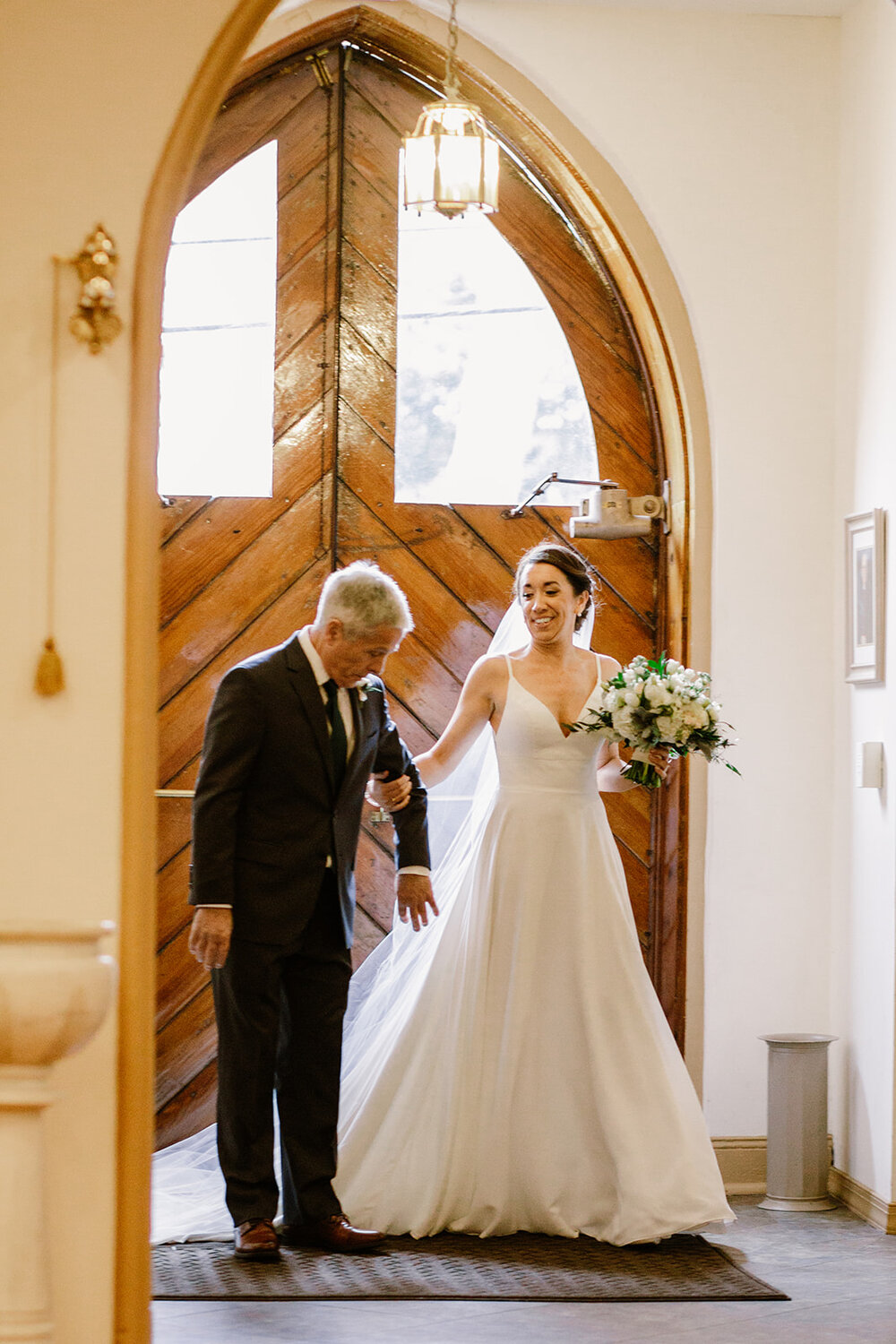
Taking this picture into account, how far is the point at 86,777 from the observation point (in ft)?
9.78

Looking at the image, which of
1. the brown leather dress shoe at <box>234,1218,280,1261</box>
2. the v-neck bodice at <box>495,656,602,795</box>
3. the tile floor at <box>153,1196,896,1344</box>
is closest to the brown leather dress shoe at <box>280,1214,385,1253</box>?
the brown leather dress shoe at <box>234,1218,280,1261</box>

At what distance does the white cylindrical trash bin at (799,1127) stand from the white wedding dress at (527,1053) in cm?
54

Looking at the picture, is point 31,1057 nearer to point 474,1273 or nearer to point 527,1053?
point 474,1273

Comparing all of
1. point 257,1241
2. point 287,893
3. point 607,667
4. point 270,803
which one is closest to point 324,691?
point 270,803

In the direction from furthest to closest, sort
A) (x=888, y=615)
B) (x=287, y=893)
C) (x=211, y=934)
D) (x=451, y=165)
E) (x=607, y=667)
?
(x=607, y=667), (x=888, y=615), (x=451, y=165), (x=287, y=893), (x=211, y=934)

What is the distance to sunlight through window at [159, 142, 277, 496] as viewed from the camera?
554 cm

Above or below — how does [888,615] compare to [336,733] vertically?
above

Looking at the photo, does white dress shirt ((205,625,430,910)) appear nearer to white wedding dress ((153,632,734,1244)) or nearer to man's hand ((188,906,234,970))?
man's hand ((188,906,234,970))

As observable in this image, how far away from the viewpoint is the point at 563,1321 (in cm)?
381

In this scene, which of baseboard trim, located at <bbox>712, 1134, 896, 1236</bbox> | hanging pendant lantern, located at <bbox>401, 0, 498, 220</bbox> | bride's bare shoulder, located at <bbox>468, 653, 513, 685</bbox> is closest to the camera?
hanging pendant lantern, located at <bbox>401, 0, 498, 220</bbox>

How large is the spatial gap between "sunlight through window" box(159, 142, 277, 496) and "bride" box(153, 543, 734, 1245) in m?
1.18

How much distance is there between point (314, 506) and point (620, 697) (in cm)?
139

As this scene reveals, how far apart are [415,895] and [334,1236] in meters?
0.95

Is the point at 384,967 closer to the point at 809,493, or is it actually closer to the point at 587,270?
Result: the point at 809,493
